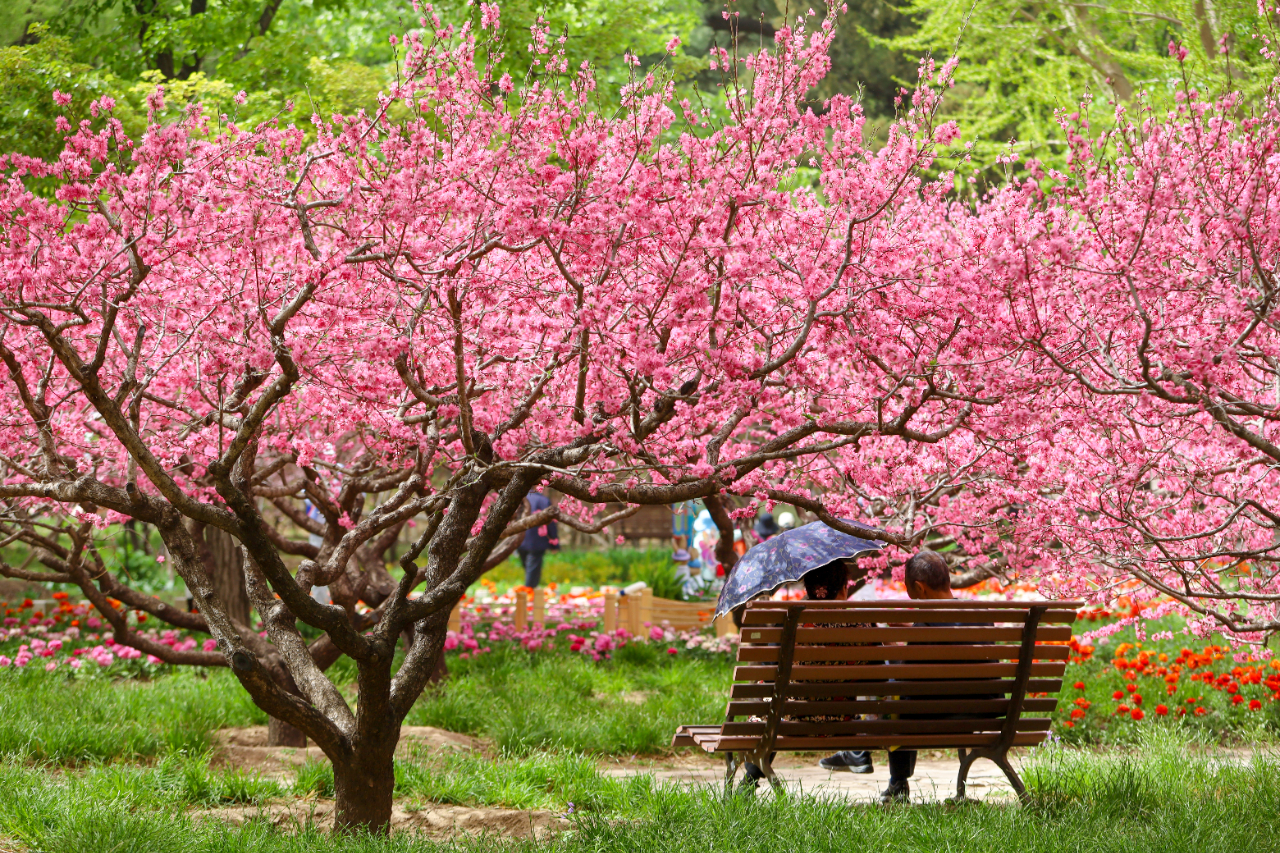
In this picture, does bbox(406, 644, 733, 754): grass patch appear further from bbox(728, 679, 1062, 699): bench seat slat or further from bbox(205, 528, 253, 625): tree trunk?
bbox(205, 528, 253, 625): tree trunk

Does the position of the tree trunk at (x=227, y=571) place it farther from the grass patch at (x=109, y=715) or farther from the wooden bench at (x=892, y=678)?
the wooden bench at (x=892, y=678)

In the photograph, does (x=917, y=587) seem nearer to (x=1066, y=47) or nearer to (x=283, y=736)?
(x=283, y=736)

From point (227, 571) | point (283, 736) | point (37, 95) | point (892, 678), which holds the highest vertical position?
point (37, 95)

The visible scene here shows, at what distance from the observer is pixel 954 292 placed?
4.46m

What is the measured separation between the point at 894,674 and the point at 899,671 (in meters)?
0.03

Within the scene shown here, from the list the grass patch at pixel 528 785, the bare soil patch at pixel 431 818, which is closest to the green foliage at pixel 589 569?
the grass patch at pixel 528 785

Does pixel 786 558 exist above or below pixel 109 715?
above

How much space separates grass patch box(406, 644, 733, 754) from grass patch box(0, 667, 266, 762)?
54.2 inches

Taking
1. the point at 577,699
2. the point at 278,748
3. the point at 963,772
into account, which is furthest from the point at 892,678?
the point at 278,748

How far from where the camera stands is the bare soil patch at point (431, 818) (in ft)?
15.7

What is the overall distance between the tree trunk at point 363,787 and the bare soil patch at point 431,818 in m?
0.15

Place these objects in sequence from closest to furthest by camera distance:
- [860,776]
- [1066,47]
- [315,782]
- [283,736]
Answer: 1. [315,782]
2. [860,776]
3. [283,736]
4. [1066,47]

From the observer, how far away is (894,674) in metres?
4.95

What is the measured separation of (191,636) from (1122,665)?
8.51m
